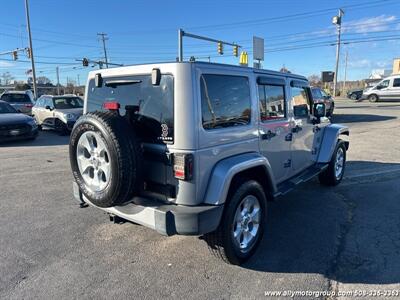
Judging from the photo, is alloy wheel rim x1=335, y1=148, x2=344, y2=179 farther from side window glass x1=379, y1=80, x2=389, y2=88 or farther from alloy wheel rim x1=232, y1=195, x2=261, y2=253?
side window glass x1=379, y1=80, x2=389, y2=88

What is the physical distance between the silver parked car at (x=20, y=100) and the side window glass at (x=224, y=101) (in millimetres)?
16396

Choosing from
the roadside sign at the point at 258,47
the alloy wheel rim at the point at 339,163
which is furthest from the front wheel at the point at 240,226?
the roadside sign at the point at 258,47

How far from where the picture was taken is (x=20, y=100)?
17812 mm

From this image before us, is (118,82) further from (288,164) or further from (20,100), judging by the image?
(20,100)

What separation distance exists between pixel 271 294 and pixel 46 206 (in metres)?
3.73

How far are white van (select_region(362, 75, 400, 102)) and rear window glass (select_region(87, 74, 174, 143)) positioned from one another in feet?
106

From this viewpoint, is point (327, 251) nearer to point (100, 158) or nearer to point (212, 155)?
point (212, 155)

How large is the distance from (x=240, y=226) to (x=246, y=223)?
114mm

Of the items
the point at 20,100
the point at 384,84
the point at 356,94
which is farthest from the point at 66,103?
the point at 356,94

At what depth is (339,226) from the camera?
14.5ft

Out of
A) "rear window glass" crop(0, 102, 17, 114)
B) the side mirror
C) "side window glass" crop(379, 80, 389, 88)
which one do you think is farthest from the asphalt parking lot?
"side window glass" crop(379, 80, 389, 88)

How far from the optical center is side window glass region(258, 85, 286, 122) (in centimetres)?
398

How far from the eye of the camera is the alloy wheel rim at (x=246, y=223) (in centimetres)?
347

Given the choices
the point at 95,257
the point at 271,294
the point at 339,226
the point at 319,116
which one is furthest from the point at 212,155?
the point at 319,116
